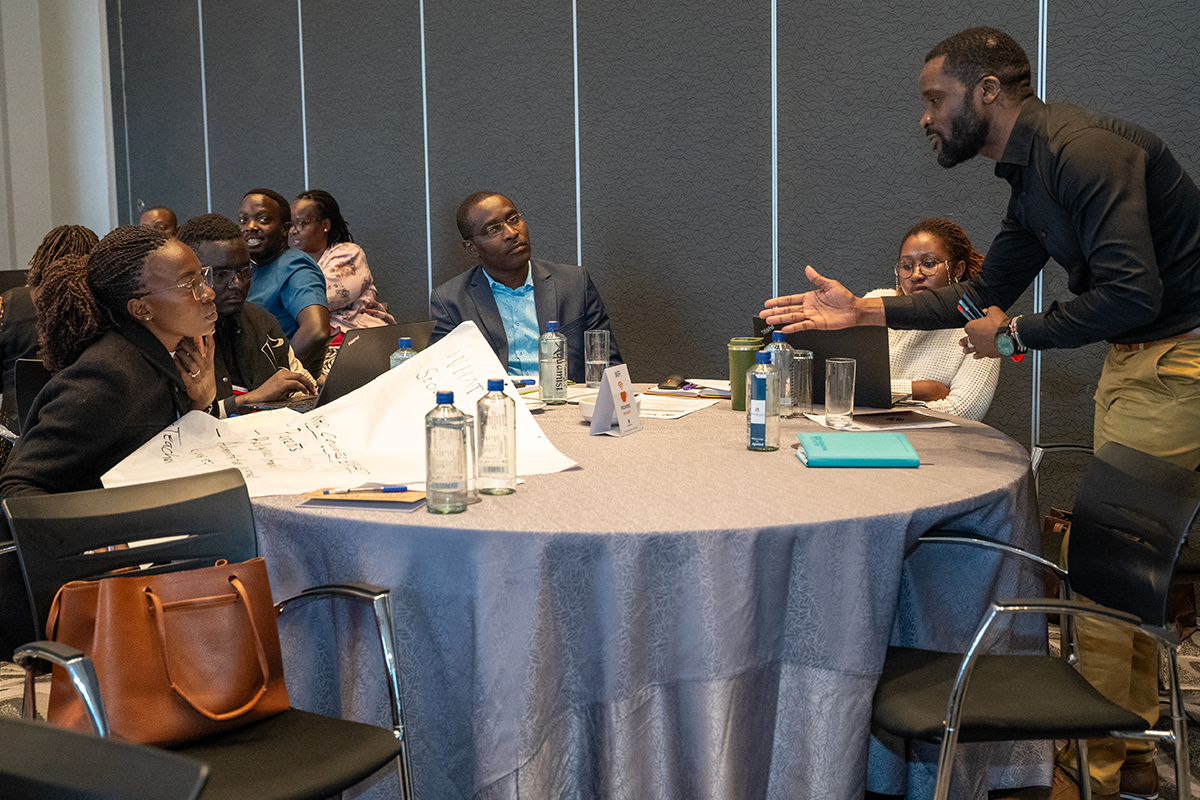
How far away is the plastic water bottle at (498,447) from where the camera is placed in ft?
6.16

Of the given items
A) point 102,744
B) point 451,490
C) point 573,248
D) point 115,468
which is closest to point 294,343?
point 573,248

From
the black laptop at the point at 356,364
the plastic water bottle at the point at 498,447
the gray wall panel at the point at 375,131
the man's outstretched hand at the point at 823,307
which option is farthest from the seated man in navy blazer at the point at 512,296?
the plastic water bottle at the point at 498,447

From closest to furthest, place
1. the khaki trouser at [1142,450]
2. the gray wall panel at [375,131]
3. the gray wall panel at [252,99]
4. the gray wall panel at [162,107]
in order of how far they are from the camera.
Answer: the khaki trouser at [1142,450] → the gray wall panel at [375,131] → the gray wall panel at [252,99] → the gray wall panel at [162,107]

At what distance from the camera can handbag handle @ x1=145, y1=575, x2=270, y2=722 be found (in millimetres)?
1479

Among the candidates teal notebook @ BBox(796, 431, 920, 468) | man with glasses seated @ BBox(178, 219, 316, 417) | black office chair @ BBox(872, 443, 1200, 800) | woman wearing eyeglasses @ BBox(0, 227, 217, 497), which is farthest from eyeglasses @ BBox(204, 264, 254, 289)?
black office chair @ BBox(872, 443, 1200, 800)

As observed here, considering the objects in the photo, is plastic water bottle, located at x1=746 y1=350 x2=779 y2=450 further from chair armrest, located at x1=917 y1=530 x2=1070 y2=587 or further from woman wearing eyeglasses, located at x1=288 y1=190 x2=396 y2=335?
woman wearing eyeglasses, located at x1=288 y1=190 x2=396 y2=335

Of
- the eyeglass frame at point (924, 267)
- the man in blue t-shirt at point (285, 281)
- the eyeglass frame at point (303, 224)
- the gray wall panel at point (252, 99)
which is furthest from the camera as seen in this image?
the gray wall panel at point (252, 99)

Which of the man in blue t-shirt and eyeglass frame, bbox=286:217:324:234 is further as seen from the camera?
eyeglass frame, bbox=286:217:324:234

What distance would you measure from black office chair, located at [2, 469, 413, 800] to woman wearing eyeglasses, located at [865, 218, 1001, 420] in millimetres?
2013

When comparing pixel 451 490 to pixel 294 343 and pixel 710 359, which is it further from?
pixel 710 359

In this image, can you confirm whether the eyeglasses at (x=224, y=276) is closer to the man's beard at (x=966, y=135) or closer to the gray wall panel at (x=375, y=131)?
the gray wall panel at (x=375, y=131)

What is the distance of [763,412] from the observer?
2.21m

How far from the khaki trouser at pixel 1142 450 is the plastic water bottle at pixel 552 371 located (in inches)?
59.6

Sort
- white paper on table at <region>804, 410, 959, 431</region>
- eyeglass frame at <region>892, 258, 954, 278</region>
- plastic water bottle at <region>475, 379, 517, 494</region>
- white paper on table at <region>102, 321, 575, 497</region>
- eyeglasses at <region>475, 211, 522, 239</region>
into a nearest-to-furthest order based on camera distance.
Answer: plastic water bottle at <region>475, 379, 517, 494</region>, white paper on table at <region>102, 321, 575, 497</region>, white paper on table at <region>804, 410, 959, 431</region>, eyeglass frame at <region>892, 258, 954, 278</region>, eyeglasses at <region>475, 211, 522, 239</region>
